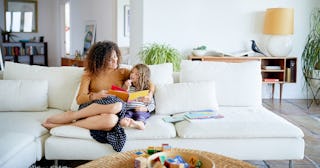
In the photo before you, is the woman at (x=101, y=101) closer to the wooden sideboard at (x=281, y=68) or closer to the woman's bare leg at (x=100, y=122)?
the woman's bare leg at (x=100, y=122)

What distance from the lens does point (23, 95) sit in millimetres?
3137

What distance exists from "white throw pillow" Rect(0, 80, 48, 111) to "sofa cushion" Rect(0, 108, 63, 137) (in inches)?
2.4

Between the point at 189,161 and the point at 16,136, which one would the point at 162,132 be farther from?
the point at 16,136

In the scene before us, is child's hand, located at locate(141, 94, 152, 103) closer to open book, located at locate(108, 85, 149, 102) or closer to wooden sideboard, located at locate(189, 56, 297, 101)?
open book, located at locate(108, 85, 149, 102)

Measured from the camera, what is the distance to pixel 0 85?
10.3 ft

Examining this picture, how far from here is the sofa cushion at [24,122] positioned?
2.62m

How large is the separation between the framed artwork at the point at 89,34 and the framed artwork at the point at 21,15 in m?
2.46

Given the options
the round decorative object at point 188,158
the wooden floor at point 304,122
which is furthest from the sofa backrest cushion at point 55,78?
the wooden floor at point 304,122

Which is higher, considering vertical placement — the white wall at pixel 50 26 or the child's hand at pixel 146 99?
the white wall at pixel 50 26

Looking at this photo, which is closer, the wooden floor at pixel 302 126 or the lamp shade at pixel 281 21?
the wooden floor at pixel 302 126

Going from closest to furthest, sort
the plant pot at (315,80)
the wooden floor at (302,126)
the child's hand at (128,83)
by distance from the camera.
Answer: the child's hand at (128,83) < the wooden floor at (302,126) < the plant pot at (315,80)

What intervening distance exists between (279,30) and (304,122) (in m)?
1.67

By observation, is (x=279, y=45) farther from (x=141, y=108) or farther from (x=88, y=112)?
(x=88, y=112)

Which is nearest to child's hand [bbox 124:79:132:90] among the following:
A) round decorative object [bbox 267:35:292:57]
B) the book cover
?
the book cover
